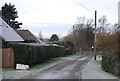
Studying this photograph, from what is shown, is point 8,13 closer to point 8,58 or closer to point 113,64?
point 8,58

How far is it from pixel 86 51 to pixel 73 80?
3477 inches

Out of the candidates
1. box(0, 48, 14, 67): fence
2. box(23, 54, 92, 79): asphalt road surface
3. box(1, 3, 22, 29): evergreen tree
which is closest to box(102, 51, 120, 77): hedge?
box(23, 54, 92, 79): asphalt road surface

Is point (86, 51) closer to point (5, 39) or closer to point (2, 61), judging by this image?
point (5, 39)

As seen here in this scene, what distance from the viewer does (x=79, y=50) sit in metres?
99.6

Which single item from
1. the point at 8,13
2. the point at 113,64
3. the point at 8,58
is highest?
the point at 8,13

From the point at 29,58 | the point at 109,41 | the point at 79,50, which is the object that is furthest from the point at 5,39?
the point at 79,50

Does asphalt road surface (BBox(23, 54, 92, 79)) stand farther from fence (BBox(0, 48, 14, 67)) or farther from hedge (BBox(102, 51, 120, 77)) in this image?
fence (BBox(0, 48, 14, 67))

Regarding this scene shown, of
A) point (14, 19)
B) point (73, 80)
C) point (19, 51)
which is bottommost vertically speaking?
point (73, 80)

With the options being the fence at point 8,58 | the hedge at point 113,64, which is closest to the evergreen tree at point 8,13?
the fence at point 8,58

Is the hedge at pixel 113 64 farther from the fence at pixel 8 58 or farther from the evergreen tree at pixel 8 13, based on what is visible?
the evergreen tree at pixel 8 13

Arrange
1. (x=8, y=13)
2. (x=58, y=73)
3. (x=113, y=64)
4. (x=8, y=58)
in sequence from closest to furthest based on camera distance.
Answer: (x=113, y=64)
(x=58, y=73)
(x=8, y=58)
(x=8, y=13)

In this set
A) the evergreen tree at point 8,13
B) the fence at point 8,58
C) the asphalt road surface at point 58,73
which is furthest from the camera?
the evergreen tree at point 8,13

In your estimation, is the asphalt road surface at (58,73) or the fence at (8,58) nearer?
the asphalt road surface at (58,73)

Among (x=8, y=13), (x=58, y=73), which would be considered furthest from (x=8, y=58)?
(x=8, y=13)
